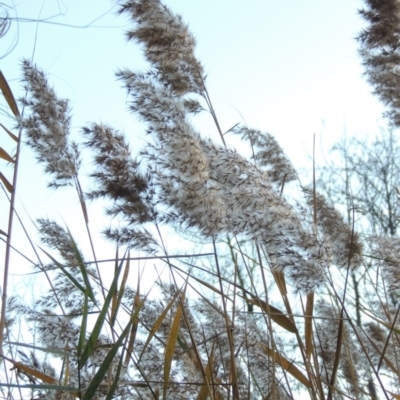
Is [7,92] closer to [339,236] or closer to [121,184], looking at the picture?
[121,184]

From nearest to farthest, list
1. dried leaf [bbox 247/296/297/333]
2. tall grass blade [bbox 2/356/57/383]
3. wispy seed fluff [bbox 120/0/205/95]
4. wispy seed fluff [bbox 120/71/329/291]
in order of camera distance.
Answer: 1. wispy seed fluff [bbox 120/71/329/291]
2. tall grass blade [bbox 2/356/57/383]
3. dried leaf [bbox 247/296/297/333]
4. wispy seed fluff [bbox 120/0/205/95]

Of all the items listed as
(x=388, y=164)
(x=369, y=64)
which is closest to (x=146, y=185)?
(x=369, y=64)

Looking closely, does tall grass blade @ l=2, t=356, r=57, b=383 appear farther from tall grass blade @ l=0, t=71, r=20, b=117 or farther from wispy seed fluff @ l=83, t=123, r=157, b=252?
tall grass blade @ l=0, t=71, r=20, b=117

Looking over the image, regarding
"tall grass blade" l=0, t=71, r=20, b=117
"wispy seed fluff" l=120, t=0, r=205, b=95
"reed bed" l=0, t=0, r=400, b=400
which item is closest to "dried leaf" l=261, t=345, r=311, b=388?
"reed bed" l=0, t=0, r=400, b=400

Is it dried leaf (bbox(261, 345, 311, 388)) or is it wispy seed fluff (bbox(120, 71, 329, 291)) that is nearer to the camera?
wispy seed fluff (bbox(120, 71, 329, 291))

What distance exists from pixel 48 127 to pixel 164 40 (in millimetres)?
557

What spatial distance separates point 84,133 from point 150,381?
82cm

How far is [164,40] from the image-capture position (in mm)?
1870

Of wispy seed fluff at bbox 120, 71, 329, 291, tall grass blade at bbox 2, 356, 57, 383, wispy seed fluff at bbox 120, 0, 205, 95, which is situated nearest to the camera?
wispy seed fluff at bbox 120, 71, 329, 291

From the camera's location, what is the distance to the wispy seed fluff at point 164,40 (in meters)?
1.86

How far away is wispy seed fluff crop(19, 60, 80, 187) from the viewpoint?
202cm

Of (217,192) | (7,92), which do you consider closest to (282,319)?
(217,192)

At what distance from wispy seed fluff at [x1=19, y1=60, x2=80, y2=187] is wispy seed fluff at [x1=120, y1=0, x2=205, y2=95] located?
1.42 ft

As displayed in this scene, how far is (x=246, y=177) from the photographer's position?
52.1 inches
